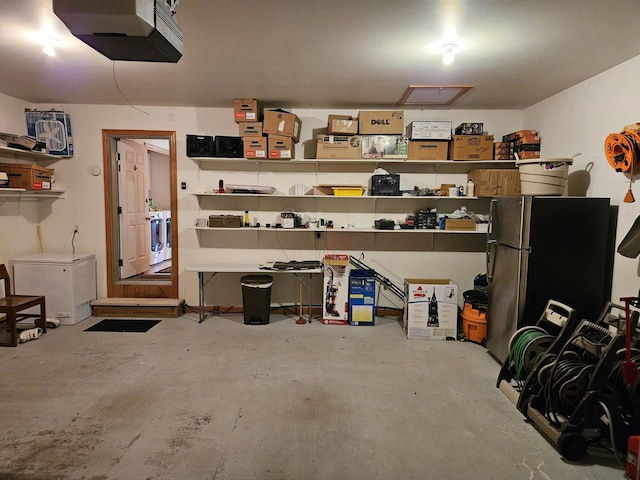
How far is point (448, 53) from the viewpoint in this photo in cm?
288

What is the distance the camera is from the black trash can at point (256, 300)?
14.9 ft

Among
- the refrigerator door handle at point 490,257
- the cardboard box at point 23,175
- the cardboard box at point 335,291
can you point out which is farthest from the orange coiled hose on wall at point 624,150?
the cardboard box at point 23,175

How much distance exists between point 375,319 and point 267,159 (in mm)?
2497

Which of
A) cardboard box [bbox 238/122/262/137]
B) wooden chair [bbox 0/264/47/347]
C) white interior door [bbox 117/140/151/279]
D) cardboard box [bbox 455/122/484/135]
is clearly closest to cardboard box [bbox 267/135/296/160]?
cardboard box [bbox 238/122/262/137]

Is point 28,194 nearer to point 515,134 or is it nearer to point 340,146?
point 340,146

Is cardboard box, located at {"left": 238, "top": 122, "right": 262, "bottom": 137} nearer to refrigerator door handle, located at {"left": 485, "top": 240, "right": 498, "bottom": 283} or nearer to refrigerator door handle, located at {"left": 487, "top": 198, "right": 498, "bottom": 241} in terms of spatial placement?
refrigerator door handle, located at {"left": 487, "top": 198, "right": 498, "bottom": 241}

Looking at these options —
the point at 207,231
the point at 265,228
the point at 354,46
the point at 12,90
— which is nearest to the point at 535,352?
the point at 354,46

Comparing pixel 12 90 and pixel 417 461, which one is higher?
→ pixel 12 90

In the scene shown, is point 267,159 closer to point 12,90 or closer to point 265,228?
point 265,228

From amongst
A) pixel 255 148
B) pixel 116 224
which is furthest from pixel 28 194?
pixel 255 148

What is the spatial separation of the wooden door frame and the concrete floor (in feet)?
3.35

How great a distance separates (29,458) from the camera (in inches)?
84.5

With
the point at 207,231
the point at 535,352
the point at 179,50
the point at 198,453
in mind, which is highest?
the point at 179,50

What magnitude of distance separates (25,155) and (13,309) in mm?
2113
